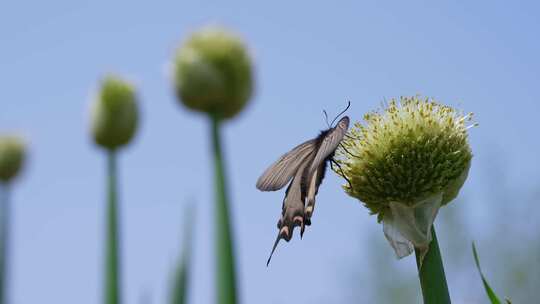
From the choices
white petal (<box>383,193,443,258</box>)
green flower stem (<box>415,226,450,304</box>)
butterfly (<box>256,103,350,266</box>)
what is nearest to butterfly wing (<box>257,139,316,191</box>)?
butterfly (<box>256,103,350,266</box>)

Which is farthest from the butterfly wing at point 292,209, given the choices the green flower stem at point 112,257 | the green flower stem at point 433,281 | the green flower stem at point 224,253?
the green flower stem at point 224,253

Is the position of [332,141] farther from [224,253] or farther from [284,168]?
[224,253]

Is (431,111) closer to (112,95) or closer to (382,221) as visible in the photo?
(382,221)

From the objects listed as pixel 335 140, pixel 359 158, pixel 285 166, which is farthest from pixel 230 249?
pixel 285 166

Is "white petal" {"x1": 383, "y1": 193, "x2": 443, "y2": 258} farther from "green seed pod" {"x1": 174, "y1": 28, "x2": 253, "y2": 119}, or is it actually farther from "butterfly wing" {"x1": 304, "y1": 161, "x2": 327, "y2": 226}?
"green seed pod" {"x1": 174, "y1": 28, "x2": 253, "y2": 119}

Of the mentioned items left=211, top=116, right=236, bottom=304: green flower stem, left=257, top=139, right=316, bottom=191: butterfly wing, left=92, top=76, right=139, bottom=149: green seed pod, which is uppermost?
left=257, top=139, right=316, bottom=191: butterfly wing

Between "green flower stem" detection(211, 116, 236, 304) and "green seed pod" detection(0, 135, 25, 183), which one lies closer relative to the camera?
"green flower stem" detection(211, 116, 236, 304)

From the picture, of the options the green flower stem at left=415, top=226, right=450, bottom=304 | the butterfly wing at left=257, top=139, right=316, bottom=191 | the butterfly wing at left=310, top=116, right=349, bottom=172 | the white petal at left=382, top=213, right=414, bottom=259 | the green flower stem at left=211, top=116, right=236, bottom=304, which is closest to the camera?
the green flower stem at left=211, top=116, right=236, bottom=304
